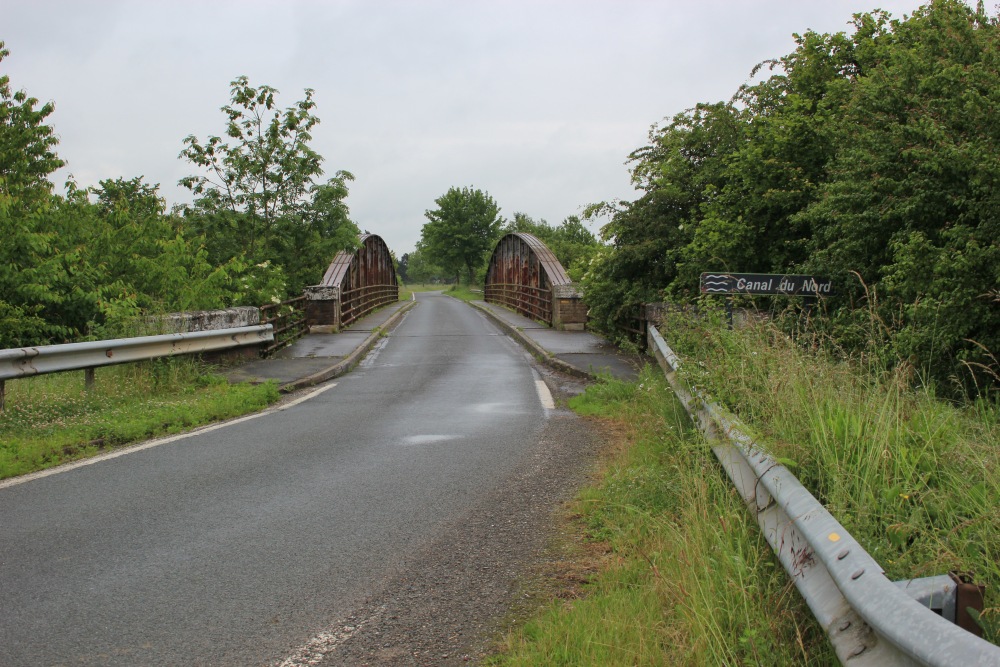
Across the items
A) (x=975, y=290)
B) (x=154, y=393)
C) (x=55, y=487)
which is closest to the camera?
(x=55, y=487)

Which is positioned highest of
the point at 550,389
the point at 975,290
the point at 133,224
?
the point at 133,224

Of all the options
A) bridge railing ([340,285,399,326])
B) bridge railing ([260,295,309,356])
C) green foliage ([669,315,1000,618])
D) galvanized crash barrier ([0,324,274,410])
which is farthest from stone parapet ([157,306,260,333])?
bridge railing ([340,285,399,326])

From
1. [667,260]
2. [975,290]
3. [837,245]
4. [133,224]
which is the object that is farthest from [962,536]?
[133,224]

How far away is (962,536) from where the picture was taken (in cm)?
295

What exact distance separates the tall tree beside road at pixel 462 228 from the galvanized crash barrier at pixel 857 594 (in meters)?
72.3

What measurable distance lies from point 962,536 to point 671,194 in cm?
1236

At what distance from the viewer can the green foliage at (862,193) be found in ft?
22.6

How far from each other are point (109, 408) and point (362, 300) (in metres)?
22.2

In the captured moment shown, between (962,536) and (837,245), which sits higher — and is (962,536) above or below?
below

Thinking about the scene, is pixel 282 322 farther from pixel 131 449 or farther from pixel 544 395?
pixel 131 449

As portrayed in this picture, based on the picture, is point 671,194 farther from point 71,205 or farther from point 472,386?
point 71,205

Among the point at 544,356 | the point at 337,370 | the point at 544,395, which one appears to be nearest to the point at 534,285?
the point at 544,356

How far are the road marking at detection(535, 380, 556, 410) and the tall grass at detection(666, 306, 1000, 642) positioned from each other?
4.57 metres

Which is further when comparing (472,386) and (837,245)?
(472,386)
